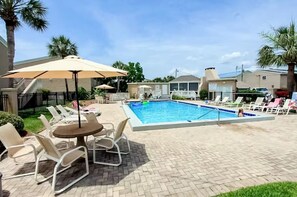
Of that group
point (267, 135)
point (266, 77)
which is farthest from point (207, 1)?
point (266, 77)

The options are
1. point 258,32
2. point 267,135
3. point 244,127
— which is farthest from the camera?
point 258,32

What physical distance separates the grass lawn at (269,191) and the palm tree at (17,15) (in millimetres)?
13714

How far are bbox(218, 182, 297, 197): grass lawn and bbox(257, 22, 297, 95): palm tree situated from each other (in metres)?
13.2

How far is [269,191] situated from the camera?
3303 mm

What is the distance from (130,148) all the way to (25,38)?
49.5 ft

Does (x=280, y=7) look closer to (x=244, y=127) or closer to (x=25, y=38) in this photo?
(x=244, y=127)

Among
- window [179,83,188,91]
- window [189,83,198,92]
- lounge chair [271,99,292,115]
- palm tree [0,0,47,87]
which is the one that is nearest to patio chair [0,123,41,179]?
palm tree [0,0,47,87]

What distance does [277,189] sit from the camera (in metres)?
3.37

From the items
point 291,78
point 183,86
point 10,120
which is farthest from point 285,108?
point 183,86

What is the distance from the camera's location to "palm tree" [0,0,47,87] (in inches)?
487

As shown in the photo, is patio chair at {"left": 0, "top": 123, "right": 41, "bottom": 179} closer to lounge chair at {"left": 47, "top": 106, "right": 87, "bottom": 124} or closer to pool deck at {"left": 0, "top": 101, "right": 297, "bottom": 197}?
pool deck at {"left": 0, "top": 101, "right": 297, "bottom": 197}

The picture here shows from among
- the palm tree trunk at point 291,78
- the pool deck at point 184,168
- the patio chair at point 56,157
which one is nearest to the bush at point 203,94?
the palm tree trunk at point 291,78

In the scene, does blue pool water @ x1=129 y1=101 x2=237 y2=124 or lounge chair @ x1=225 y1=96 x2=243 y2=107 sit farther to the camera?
lounge chair @ x1=225 y1=96 x2=243 y2=107

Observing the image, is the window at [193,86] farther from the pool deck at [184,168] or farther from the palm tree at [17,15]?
the pool deck at [184,168]
